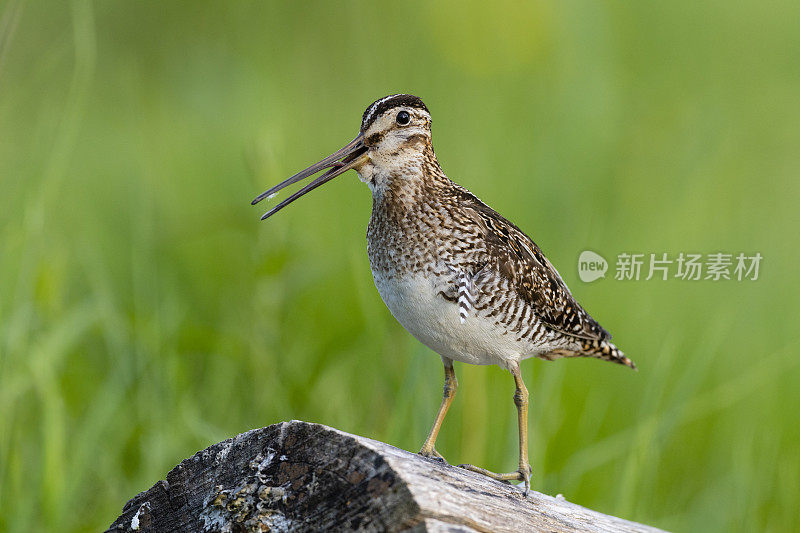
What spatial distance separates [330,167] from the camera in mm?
4094

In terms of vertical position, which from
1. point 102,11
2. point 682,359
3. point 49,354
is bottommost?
point 49,354

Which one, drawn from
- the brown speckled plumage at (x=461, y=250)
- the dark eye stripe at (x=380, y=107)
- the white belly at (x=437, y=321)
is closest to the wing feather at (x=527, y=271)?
the brown speckled plumage at (x=461, y=250)

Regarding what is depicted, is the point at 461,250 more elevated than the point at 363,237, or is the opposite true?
the point at 363,237

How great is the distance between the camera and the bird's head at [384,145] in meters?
4.08

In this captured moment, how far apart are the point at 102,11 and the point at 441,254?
9.52 m

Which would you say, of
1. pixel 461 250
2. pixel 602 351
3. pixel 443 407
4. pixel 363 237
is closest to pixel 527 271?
pixel 461 250

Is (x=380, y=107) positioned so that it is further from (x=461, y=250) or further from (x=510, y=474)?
(x=510, y=474)

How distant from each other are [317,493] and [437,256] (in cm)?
149

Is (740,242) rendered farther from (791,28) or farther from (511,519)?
(511,519)

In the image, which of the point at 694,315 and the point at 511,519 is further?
the point at 694,315

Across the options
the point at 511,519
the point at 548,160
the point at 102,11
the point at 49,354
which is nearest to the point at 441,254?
the point at 511,519

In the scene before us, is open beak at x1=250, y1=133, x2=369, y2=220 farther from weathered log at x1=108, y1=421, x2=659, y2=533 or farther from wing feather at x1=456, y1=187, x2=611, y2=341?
weathered log at x1=108, y1=421, x2=659, y2=533

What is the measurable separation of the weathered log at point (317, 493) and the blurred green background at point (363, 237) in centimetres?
166

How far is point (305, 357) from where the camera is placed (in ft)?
20.1
